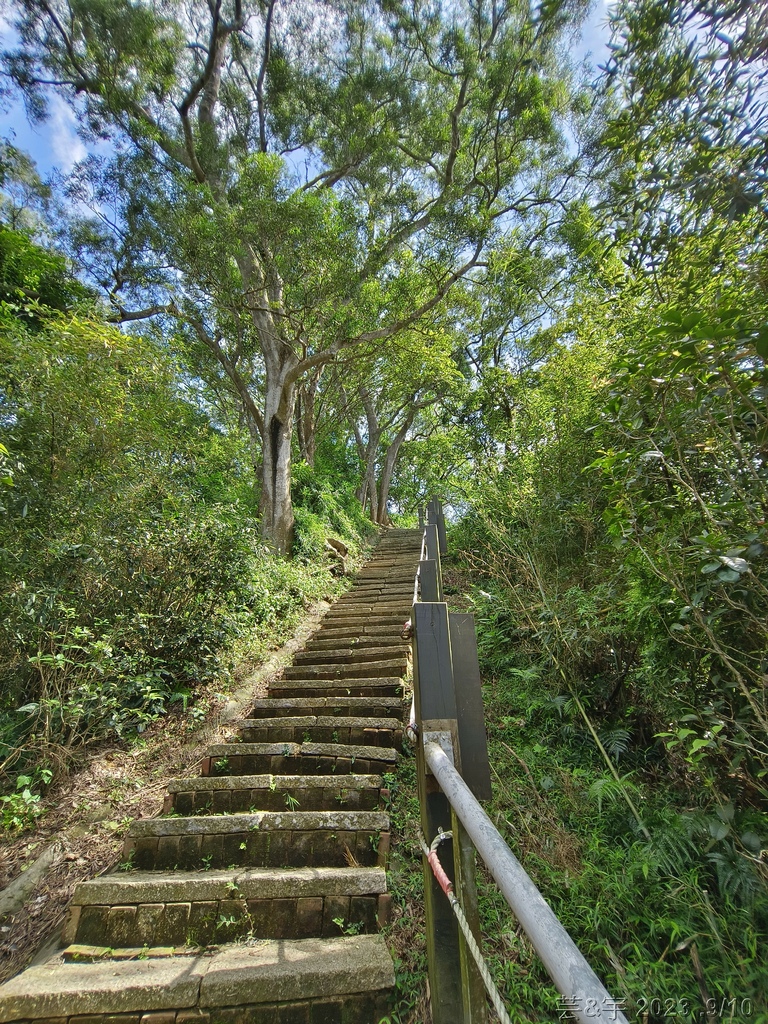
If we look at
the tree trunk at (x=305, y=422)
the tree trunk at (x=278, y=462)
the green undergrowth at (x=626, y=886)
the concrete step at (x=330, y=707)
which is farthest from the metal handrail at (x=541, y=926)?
the tree trunk at (x=305, y=422)

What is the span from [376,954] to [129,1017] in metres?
0.98

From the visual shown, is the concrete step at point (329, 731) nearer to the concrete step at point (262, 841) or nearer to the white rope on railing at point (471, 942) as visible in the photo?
the concrete step at point (262, 841)

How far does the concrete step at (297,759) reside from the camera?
3.15 metres

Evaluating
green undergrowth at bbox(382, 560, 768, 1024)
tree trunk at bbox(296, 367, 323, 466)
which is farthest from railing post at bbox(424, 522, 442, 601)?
tree trunk at bbox(296, 367, 323, 466)

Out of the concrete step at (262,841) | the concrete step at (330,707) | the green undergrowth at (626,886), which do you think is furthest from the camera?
the concrete step at (330,707)

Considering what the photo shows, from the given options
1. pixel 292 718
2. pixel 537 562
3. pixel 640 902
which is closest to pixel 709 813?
pixel 640 902

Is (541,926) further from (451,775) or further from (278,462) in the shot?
(278,462)

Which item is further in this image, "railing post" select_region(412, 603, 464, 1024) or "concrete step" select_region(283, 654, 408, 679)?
"concrete step" select_region(283, 654, 408, 679)

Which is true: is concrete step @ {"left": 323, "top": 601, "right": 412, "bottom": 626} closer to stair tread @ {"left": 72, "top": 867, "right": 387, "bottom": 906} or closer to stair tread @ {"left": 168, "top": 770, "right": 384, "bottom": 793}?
stair tread @ {"left": 168, "top": 770, "right": 384, "bottom": 793}

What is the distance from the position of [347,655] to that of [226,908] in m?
2.74

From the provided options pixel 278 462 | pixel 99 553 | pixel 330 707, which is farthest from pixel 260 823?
pixel 278 462

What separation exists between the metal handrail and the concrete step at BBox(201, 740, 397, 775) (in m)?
A: 2.15

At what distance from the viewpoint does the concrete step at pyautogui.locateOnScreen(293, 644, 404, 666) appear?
4.70 m

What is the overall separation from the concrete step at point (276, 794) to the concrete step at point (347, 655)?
66.3 inches
